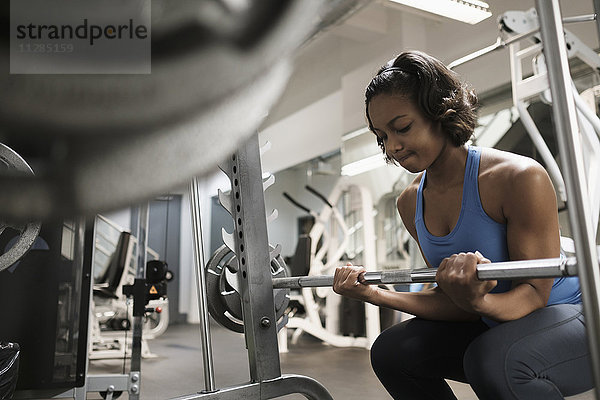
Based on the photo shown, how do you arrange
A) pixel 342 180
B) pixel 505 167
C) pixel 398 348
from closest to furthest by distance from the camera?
1. pixel 505 167
2. pixel 398 348
3. pixel 342 180

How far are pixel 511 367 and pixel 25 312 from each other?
1.49m

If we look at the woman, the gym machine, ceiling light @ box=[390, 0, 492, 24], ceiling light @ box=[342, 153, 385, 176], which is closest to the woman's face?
the woman

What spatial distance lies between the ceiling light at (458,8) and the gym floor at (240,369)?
2.27m

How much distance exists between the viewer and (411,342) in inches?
35.6

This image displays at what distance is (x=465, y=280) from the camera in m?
0.67

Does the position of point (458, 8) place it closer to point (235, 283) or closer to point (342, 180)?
point (342, 180)

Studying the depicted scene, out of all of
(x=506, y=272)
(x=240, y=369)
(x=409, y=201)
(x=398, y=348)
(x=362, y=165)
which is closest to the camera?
(x=506, y=272)

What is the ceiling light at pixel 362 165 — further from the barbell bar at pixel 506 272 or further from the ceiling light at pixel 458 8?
the barbell bar at pixel 506 272

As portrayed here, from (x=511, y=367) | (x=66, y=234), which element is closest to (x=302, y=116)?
(x=66, y=234)

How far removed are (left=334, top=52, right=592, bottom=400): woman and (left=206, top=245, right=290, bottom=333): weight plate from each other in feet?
0.99

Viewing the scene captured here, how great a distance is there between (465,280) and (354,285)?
0.81 feet

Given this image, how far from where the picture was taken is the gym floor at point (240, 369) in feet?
6.90

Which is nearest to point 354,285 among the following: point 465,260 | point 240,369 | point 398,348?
point 398,348

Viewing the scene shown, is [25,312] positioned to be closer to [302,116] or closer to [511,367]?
[511,367]
